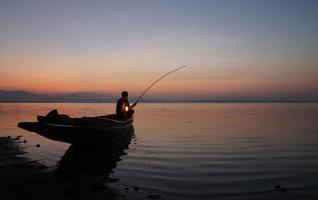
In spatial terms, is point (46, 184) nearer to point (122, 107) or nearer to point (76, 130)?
point (76, 130)

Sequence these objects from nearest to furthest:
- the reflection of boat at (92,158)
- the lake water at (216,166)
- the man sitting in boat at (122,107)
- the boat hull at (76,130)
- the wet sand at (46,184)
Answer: the wet sand at (46,184) → the lake water at (216,166) → the reflection of boat at (92,158) → the boat hull at (76,130) → the man sitting in boat at (122,107)

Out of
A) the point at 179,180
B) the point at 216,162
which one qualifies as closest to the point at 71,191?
the point at 179,180

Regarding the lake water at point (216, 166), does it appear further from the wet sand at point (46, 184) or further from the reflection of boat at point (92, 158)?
the wet sand at point (46, 184)

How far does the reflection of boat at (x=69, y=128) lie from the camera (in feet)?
38.4

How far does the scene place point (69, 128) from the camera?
476 inches

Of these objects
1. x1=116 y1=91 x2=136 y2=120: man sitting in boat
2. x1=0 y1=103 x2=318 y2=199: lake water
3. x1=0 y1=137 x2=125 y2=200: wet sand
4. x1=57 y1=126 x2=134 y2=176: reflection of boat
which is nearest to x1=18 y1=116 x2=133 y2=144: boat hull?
x1=57 y1=126 x2=134 y2=176: reflection of boat

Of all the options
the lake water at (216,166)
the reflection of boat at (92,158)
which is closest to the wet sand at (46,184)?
the reflection of boat at (92,158)

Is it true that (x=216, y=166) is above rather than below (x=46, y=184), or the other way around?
below

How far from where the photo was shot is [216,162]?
1248cm

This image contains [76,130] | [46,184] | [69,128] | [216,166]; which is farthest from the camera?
[76,130]

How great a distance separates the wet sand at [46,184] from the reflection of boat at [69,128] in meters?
1.31

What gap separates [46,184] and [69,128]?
3.93 metres

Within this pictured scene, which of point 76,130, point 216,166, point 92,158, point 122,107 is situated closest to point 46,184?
point 76,130

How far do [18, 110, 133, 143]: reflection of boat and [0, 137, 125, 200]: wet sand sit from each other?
1311 millimetres
